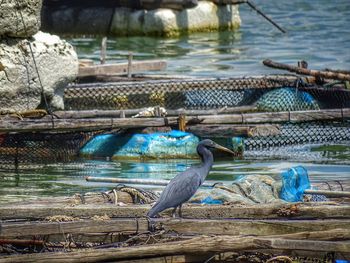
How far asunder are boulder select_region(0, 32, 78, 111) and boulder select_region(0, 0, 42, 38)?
0.21 metres

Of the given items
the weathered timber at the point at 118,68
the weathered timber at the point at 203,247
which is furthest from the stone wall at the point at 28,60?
the weathered timber at the point at 203,247

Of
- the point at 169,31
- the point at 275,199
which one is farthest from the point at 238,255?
the point at 169,31

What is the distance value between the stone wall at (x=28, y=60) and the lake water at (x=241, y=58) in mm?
1165

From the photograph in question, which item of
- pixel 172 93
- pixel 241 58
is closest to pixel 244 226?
pixel 172 93

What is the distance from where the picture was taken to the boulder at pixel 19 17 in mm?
12984

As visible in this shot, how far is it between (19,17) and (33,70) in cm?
80

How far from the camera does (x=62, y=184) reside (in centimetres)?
1201

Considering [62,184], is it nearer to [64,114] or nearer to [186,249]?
[64,114]

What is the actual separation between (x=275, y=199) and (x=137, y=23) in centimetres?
2017

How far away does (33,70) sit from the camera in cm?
1364

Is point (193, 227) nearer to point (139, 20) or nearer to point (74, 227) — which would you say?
point (74, 227)

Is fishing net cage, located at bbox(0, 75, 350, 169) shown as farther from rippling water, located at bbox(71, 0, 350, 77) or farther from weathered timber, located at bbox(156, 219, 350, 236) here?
weathered timber, located at bbox(156, 219, 350, 236)

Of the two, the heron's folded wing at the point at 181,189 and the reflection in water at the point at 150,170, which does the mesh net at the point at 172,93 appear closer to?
the reflection in water at the point at 150,170

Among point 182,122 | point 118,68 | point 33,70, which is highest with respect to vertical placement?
point 33,70
